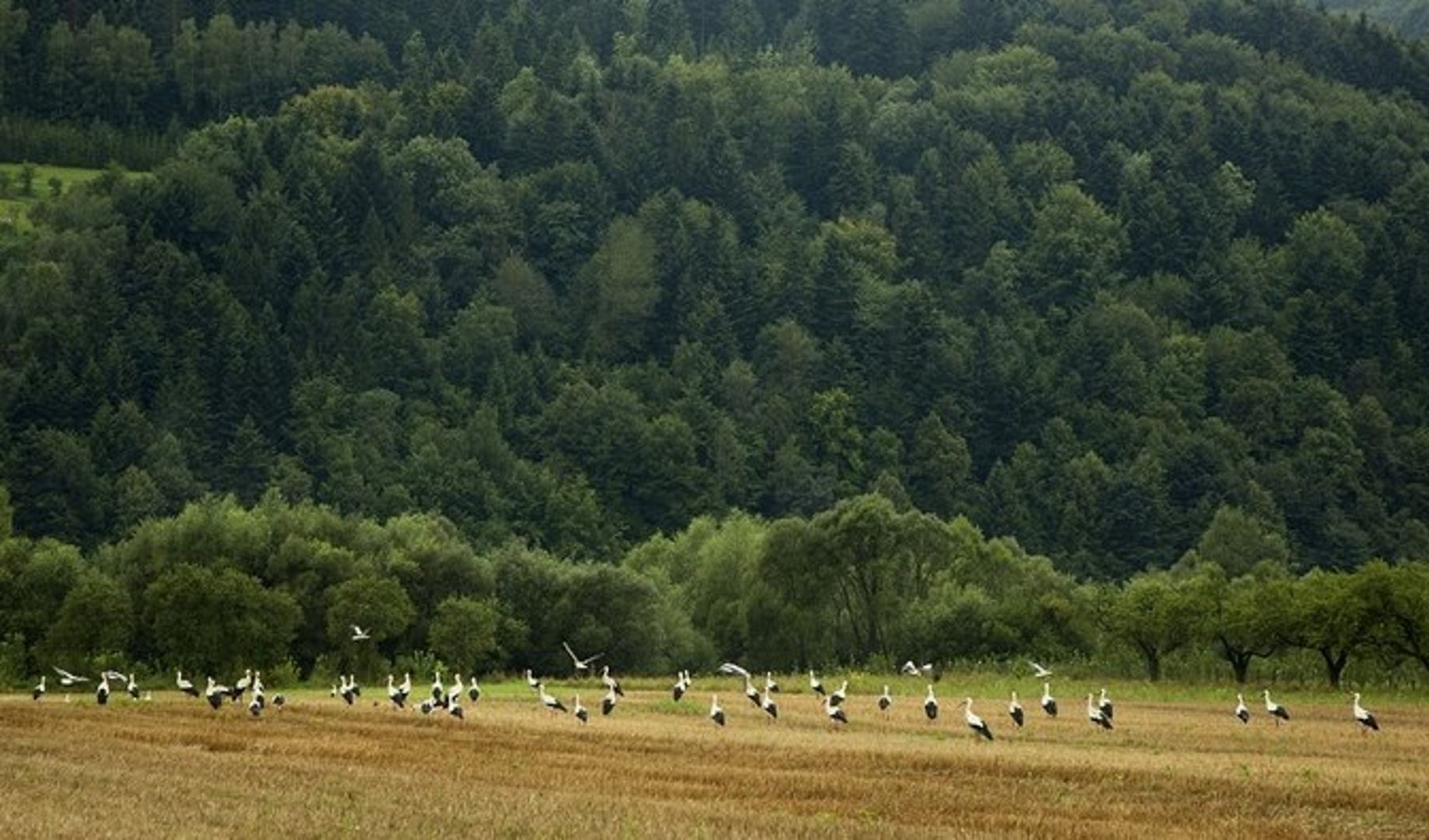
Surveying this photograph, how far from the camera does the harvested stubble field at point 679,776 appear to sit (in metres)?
35.6

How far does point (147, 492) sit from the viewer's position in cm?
17450

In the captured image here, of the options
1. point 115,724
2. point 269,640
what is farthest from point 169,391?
point 115,724

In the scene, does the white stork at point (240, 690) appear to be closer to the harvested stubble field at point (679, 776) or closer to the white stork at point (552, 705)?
the harvested stubble field at point (679, 776)

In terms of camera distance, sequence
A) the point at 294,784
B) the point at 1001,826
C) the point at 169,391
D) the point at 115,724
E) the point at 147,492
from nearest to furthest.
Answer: the point at 1001,826 < the point at 294,784 < the point at 115,724 < the point at 147,492 < the point at 169,391

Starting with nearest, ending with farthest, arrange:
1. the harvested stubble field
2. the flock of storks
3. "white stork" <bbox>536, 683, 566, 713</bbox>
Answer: the harvested stubble field → the flock of storks → "white stork" <bbox>536, 683, 566, 713</bbox>

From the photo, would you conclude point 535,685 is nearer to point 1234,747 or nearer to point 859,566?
Result: point 1234,747

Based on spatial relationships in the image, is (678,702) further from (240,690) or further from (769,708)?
(240,690)

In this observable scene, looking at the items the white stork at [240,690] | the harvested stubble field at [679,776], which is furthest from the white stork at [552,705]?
the white stork at [240,690]

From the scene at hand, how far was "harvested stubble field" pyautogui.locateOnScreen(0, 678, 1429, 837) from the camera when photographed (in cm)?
3556

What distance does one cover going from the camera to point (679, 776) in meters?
44.3

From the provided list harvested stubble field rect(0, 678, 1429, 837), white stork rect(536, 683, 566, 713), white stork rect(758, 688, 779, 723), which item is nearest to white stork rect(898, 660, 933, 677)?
white stork rect(536, 683, 566, 713)

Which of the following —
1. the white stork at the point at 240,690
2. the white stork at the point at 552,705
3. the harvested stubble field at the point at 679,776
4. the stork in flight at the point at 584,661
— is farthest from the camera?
the stork in flight at the point at 584,661

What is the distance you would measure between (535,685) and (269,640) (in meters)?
27.2

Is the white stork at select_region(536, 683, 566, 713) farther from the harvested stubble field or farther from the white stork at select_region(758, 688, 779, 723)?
the white stork at select_region(758, 688, 779, 723)
